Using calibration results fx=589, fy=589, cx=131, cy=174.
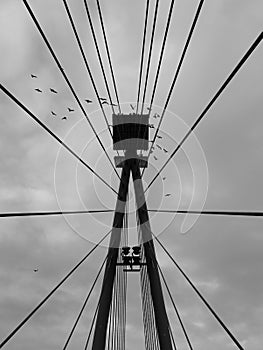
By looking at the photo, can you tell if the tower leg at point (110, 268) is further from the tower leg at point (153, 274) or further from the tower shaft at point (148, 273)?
the tower leg at point (153, 274)

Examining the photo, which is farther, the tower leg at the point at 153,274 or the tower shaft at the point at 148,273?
the tower shaft at the point at 148,273

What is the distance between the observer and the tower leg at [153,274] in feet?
64.8

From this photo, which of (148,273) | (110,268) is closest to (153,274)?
(148,273)

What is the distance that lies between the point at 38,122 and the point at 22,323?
15.5ft

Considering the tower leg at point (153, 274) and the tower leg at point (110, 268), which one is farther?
the tower leg at point (110, 268)

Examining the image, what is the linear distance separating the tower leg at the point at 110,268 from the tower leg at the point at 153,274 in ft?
2.36

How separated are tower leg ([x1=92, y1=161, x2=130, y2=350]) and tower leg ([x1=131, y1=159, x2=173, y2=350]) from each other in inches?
28.3

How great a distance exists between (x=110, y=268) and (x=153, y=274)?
162cm

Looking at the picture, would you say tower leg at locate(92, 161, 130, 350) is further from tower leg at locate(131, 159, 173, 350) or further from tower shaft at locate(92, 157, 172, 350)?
tower leg at locate(131, 159, 173, 350)

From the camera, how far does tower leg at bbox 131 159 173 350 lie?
64.8 feet

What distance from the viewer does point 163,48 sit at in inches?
567

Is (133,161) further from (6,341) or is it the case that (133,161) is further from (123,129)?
(6,341)

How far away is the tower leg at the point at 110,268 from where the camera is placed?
1992cm

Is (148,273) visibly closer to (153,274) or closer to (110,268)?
(153,274)
